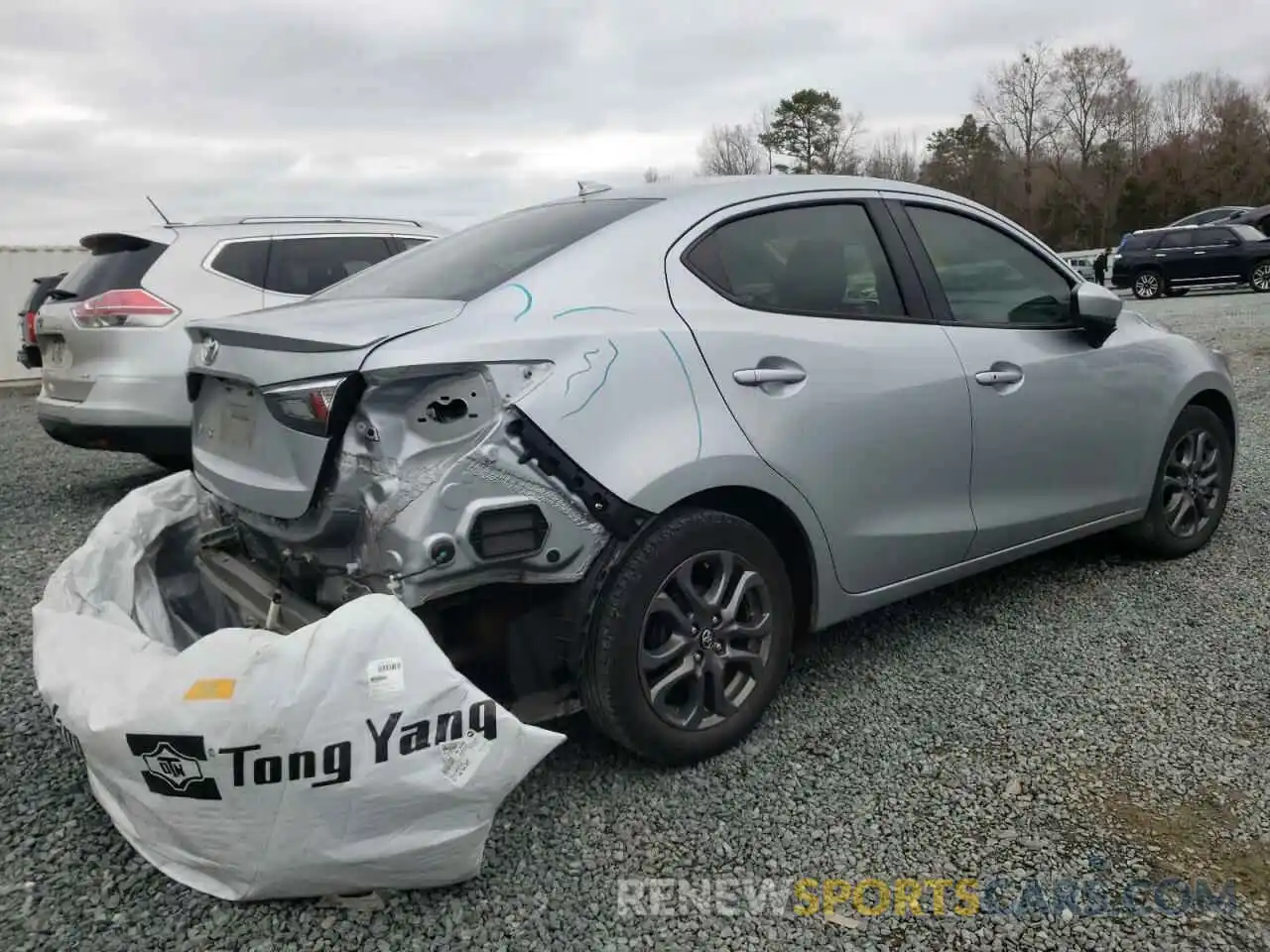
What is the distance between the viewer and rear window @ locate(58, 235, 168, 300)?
5621 mm

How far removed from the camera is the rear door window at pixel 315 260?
6043mm

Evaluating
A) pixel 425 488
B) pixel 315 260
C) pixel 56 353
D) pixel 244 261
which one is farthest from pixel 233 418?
pixel 56 353

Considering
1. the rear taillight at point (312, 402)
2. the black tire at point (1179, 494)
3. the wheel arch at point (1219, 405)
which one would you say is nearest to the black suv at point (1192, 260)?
the wheel arch at point (1219, 405)

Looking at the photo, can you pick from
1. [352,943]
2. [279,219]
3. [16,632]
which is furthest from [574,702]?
[279,219]

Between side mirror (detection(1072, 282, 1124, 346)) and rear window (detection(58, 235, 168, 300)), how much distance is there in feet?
15.7

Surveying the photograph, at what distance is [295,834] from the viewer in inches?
82.6

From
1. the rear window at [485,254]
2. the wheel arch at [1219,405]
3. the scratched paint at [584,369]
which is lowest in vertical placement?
the wheel arch at [1219,405]

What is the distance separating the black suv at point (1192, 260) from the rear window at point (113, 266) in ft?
71.9

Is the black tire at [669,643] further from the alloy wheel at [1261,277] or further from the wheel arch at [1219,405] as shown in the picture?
the alloy wheel at [1261,277]

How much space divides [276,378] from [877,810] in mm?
1886

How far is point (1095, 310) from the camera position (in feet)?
12.6

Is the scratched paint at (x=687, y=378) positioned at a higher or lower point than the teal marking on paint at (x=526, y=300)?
lower

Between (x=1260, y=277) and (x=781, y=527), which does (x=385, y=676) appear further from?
(x=1260, y=277)

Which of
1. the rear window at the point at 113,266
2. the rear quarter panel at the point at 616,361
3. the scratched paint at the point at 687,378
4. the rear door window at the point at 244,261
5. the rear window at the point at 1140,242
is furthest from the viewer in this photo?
the rear window at the point at 1140,242
